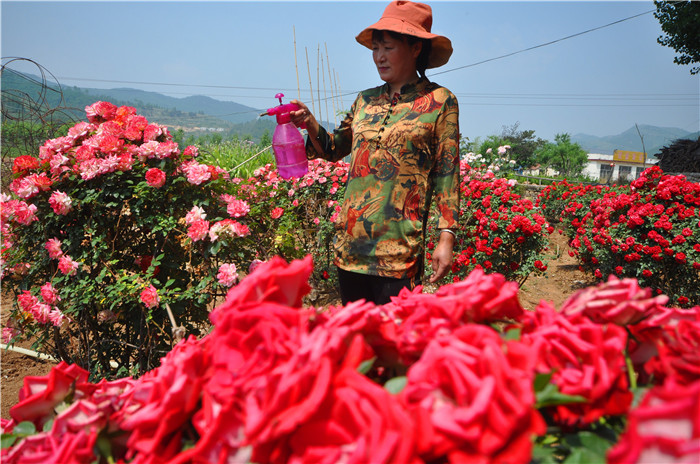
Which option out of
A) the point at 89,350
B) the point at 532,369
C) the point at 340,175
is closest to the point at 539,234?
the point at 340,175

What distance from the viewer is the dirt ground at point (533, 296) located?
3.19 meters

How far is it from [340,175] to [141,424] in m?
4.35

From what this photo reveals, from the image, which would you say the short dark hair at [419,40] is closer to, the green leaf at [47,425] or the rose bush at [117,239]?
the rose bush at [117,239]

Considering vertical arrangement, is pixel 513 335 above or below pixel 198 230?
above

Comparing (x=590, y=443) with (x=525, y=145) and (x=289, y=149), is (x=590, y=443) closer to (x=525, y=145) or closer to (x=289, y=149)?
(x=289, y=149)

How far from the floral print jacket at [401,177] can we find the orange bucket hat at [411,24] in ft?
0.54

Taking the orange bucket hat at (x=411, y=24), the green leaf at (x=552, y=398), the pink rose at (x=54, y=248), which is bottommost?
the pink rose at (x=54, y=248)

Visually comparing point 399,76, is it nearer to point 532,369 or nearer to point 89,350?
point 532,369

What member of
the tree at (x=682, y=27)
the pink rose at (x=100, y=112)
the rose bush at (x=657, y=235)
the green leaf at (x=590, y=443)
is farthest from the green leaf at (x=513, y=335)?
the tree at (x=682, y=27)

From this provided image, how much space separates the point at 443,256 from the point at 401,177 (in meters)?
0.38

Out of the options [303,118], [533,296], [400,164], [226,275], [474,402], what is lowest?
[533,296]

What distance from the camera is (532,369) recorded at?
51 centimetres

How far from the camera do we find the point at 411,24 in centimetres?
180

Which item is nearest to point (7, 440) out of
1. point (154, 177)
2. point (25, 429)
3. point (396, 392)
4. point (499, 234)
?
point (25, 429)
